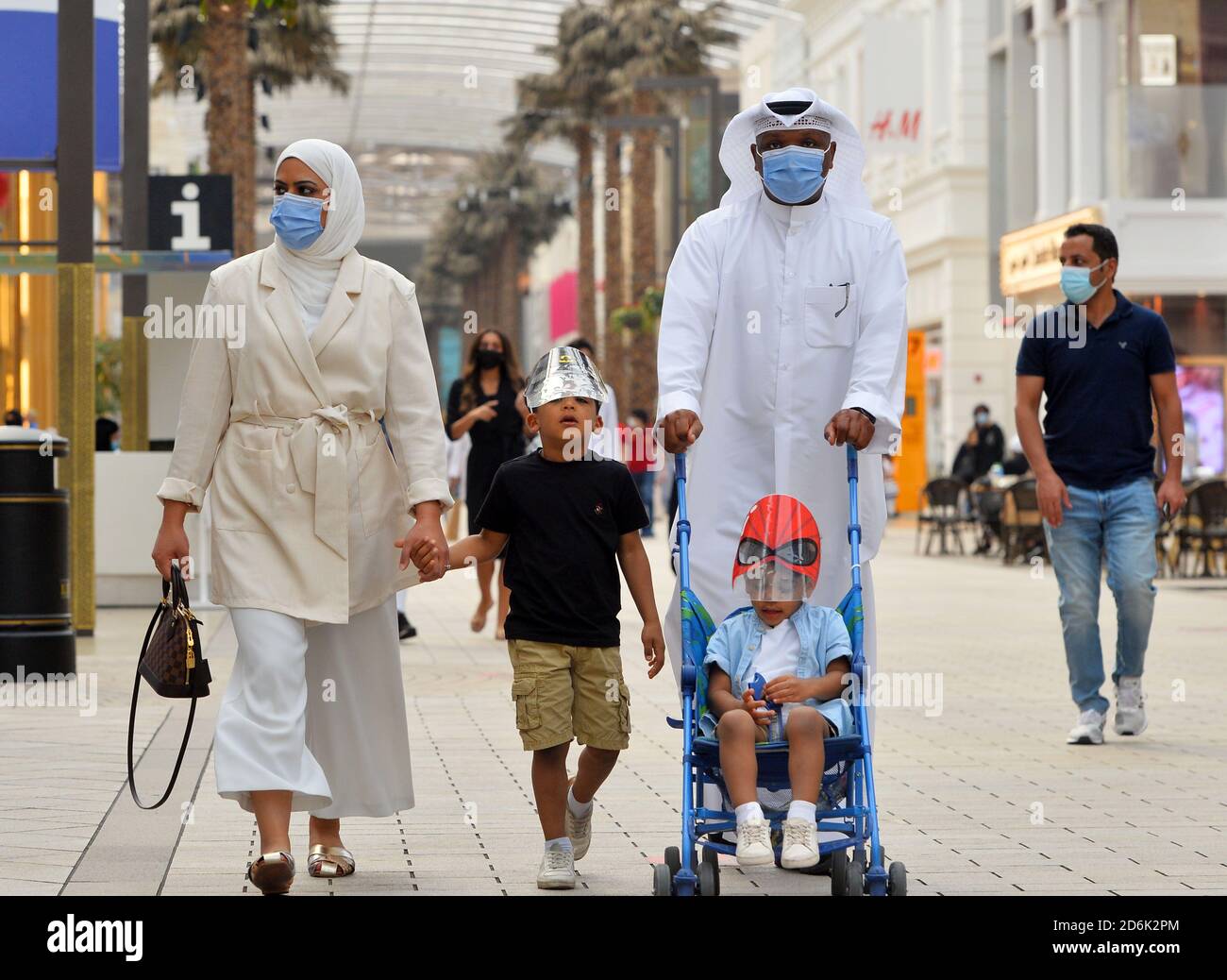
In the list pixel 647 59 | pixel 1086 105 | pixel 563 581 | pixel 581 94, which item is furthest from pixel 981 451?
pixel 581 94

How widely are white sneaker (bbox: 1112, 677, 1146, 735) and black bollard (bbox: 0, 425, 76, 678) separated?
17.1ft

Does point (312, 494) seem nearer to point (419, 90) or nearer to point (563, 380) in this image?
point (563, 380)

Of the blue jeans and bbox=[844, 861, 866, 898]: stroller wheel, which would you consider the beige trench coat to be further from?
the blue jeans

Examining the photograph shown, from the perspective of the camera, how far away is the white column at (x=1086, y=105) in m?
32.8

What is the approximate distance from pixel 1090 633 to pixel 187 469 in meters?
4.46

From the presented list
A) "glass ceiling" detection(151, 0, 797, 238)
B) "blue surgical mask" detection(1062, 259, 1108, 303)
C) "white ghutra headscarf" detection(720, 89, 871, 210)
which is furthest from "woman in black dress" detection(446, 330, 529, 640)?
"glass ceiling" detection(151, 0, 797, 238)

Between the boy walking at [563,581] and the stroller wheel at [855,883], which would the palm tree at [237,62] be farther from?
the stroller wheel at [855,883]

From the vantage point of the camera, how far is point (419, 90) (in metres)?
69.1

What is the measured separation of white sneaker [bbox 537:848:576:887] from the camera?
17.8 ft

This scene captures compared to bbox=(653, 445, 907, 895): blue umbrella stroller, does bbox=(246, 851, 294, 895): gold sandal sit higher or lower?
lower

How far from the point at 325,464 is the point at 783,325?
4.22ft

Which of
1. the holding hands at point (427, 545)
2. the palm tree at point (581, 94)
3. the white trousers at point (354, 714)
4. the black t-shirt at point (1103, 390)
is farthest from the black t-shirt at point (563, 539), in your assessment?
the palm tree at point (581, 94)
